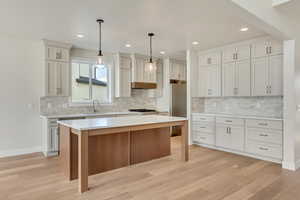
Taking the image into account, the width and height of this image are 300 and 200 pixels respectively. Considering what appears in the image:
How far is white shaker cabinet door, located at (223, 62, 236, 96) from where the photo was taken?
448cm

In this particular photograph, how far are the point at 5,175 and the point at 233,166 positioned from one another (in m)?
3.91

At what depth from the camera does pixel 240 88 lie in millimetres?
4352

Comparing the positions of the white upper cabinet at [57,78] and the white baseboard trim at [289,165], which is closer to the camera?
the white baseboard trim at [289,165]

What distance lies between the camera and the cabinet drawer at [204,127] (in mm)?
4688

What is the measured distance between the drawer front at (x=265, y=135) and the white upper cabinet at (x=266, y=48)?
1.56 meters

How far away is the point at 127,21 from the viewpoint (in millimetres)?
3182

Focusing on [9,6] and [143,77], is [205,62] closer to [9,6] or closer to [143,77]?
[143,77]

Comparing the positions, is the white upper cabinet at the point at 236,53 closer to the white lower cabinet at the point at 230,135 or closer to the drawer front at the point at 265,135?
the white lower cabinet at the point at 230,135

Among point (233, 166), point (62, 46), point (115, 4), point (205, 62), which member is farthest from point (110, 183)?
point (205, 62)

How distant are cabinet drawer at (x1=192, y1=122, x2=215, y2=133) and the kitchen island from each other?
120 centimetres

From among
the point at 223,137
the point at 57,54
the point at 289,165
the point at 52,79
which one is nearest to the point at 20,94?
the point at 52,79

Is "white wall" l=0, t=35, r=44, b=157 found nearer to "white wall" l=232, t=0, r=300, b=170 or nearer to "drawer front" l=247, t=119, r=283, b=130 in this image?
"drawer front" l=247, t=119, r=283, b=130

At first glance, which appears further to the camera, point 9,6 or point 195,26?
point 195,26

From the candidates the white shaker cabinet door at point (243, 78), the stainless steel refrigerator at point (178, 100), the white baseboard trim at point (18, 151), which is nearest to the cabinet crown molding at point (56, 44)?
the white baseboard trim at point (18, 151)
